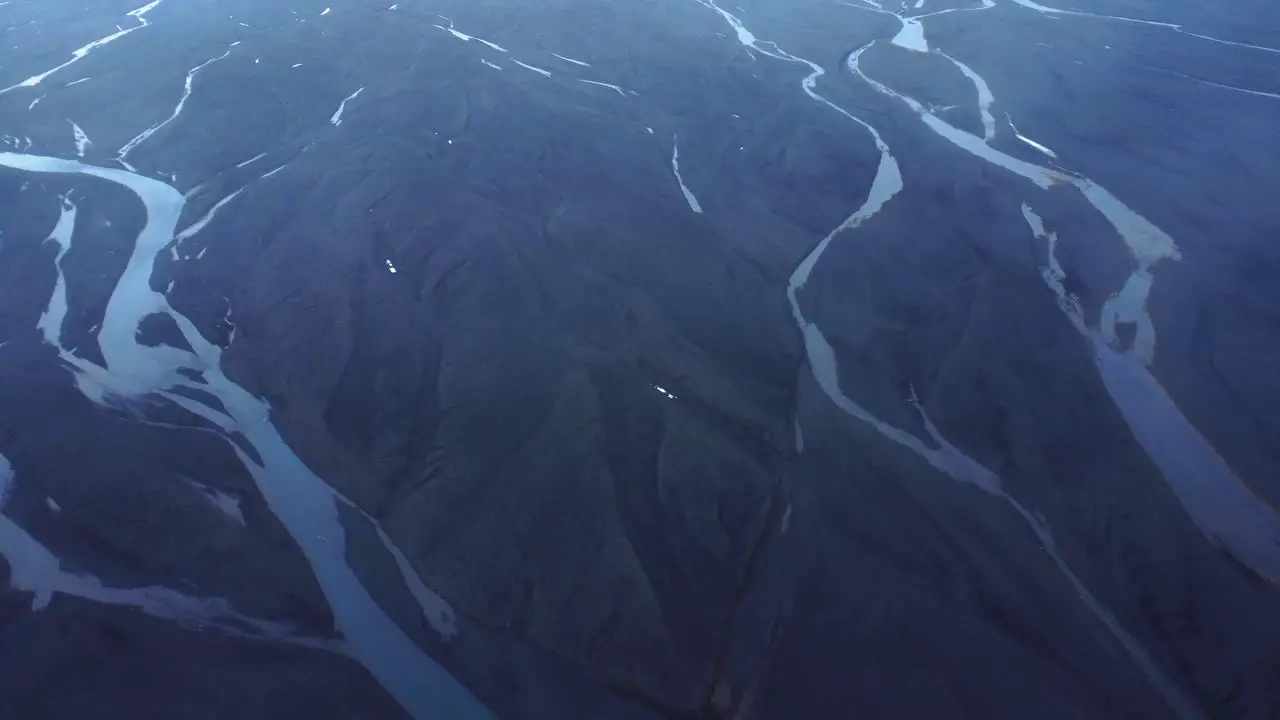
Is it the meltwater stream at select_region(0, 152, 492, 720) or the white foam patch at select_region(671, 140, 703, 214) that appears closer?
the meltwater stream at select_region(0, 152, 492, 720)

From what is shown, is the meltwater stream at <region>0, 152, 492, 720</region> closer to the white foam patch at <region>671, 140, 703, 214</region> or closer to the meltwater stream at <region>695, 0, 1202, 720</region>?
the meltwater stream at <region>695, 0, 1202, 720</region>

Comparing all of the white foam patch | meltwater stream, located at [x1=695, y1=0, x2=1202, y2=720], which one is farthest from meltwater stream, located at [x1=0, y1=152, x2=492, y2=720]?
the white foam patch

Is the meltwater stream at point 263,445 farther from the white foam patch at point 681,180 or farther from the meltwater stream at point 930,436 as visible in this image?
the white foam patch at point 681,180

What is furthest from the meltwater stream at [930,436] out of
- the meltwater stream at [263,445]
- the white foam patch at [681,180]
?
the meltwater stream at [263,445]

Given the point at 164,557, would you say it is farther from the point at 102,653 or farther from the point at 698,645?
the point at 698,645

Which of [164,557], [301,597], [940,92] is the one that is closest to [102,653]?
[164,557]

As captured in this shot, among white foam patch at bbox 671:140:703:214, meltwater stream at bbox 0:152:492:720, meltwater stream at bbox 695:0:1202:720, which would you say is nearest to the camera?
meltwater stream at bbox 695:0:1202:720

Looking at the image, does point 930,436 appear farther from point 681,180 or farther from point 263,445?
point 263,445

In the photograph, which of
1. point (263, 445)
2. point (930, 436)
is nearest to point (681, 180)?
point (930, 436)
